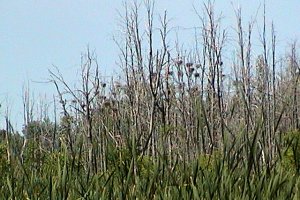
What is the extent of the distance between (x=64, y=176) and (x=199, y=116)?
0.62 meters

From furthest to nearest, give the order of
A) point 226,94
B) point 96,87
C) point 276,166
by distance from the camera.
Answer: point 226,94 → point 96,87 → point 276,166

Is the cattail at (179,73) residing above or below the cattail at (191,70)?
below

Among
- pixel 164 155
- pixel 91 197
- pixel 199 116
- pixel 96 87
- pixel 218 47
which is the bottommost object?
pixel 91 197

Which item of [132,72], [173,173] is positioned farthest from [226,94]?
[173,173]

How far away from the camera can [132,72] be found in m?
10.3

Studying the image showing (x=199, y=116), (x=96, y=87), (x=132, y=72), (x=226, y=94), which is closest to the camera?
(x=199, y=116)

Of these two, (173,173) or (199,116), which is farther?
(173,173)

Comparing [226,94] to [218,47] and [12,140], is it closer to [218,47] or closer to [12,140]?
[218,47]

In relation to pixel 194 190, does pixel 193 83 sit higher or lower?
higher

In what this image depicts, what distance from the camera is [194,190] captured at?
2.27 metres

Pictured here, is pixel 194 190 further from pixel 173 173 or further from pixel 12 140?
pixel 12 140

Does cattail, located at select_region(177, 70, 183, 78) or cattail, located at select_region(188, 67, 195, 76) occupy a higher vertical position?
cattail, located at select_region(188, 67, 195, 76)

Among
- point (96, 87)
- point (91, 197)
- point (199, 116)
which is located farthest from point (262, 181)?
point (96, 87)

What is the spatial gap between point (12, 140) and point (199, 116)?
0.94m
